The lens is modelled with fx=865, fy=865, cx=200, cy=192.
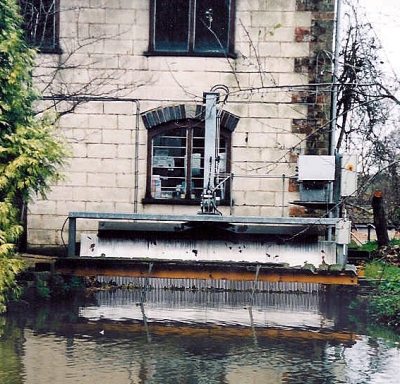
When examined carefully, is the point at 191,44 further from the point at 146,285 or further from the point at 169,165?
the point at 146,285

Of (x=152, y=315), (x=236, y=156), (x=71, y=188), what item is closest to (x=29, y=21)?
(x=71, y=188)

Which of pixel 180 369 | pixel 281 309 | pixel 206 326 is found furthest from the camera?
pixel 281 309

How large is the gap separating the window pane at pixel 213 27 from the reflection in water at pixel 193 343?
5.91m

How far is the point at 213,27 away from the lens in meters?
17.3

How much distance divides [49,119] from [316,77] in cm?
680

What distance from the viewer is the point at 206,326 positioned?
10898mm

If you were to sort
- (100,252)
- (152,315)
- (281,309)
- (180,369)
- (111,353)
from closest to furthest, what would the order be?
(180,369)
(111,353)
(152,315)
(281,309)
(100,252)

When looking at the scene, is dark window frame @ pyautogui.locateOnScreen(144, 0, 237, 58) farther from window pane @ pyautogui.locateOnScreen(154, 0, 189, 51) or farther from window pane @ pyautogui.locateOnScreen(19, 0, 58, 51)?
window pane @ pyautogui.locateOnScreen(19, 0, 58, 51)

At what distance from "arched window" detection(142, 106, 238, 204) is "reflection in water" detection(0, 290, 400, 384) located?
428 cm

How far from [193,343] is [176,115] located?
8185 mm

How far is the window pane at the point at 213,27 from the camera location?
17.3m

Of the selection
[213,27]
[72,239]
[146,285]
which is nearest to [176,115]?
[213,27]

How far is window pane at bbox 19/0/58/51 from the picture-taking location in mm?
16672

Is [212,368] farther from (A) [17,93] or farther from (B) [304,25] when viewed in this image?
(B) [304,25]
